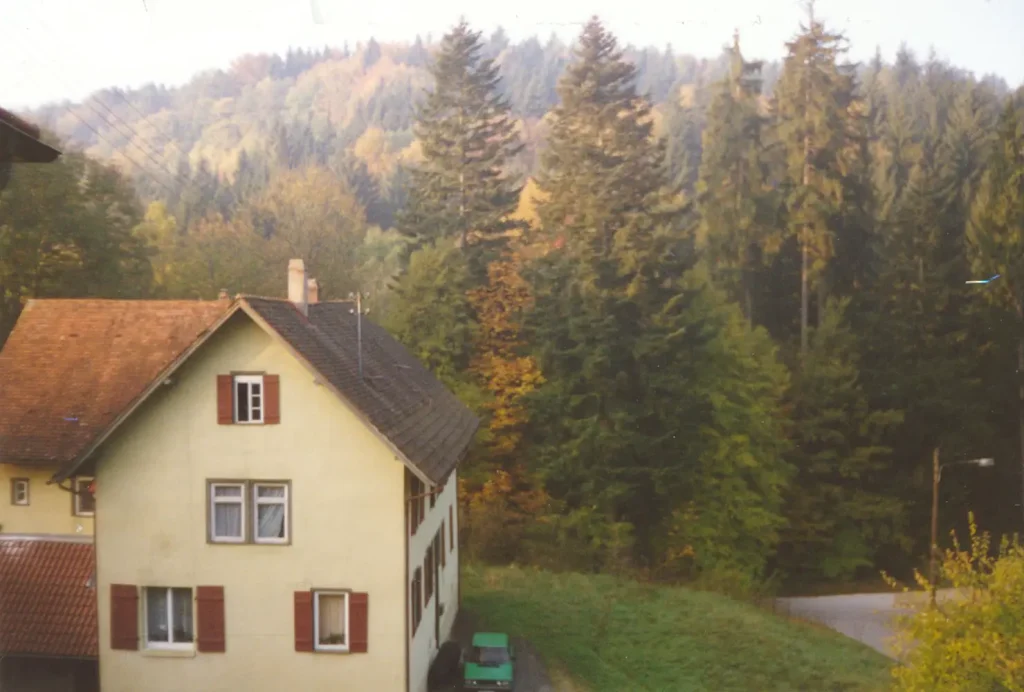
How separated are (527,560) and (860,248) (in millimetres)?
19702

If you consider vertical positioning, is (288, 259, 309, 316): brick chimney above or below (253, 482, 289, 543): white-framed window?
above

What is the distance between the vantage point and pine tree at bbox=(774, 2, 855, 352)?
3506 cm

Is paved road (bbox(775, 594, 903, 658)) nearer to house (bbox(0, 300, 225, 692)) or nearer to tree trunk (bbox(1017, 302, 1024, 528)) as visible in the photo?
tree trunk (bbox(1017, 302, 1024, 528))

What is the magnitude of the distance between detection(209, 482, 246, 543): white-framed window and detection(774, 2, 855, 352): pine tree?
87.6ft

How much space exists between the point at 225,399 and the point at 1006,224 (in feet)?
95.4

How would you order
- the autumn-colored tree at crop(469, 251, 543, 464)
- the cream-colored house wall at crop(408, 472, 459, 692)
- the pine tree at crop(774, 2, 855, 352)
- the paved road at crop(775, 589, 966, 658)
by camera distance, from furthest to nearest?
the pine tree at crop(774, 2, 855, 352)
the autumn-colored tree at crop(469, 251, 543, 464)
the paved road at crop(775, 589, 966, 658)
the cream-colored house wall at crop(408, 472, 459, 692)

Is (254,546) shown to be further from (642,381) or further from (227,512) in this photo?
(642,381)

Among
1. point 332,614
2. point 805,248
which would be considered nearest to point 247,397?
point 332,614

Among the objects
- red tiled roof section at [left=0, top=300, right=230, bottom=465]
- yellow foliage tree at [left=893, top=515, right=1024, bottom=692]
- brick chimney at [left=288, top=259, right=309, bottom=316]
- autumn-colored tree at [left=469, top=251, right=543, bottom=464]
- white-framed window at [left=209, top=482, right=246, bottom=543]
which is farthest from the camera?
autumn-colored tree at [left=469, top=251, right=543, bottom=464]

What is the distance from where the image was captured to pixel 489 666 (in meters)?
14.8

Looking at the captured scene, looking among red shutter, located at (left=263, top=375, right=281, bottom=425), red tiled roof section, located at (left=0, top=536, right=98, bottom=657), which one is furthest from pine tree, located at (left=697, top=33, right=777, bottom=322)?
red tiled roof section, located at (left=0, top=536, right=98, bottom=657)

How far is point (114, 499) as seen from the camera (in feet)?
43.2

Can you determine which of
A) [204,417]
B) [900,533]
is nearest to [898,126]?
[900,533]

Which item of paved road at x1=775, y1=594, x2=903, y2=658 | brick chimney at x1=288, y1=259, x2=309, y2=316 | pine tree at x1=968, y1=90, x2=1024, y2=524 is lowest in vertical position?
paved road at x1=775, y1=594, x2=903, y2=658
